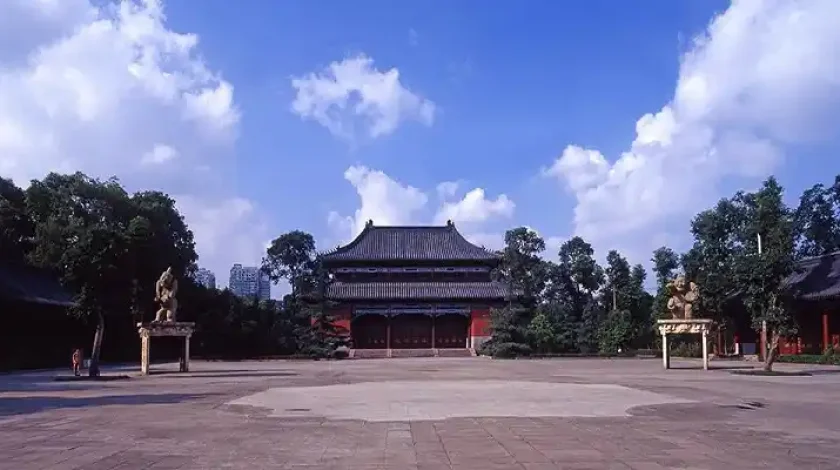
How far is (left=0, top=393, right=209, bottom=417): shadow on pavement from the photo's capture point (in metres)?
19.0

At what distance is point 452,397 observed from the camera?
71.7 feet

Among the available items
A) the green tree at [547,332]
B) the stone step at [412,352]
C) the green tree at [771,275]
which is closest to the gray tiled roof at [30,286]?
the stone step at [412,352]

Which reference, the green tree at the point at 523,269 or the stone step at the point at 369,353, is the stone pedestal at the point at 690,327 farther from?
the stone step at the point at 369,353

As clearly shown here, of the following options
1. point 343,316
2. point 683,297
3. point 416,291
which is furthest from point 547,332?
point 683,297

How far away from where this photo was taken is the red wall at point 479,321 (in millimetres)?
67250

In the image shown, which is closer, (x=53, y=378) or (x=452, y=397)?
(x=452, y=397)

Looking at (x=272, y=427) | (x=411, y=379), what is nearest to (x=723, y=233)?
(x=411, y=379)

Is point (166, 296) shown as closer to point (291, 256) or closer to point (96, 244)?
point (96, 244)

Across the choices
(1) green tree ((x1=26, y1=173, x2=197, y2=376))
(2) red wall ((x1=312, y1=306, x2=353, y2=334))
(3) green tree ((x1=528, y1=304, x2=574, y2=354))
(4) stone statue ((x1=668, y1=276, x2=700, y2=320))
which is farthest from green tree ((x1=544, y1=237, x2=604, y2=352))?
(1) green tree ((x1=26, y1=173, x2=197, y2=376))

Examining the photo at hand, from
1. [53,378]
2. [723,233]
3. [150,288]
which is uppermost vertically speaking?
[723,233]

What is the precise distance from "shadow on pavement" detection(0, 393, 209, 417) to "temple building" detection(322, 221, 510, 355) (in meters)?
44.1

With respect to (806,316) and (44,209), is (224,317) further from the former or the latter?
(806,316)

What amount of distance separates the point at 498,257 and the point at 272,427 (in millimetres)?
54692

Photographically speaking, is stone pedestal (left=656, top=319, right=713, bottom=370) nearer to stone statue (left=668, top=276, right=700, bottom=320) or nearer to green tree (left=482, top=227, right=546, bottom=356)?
stone statue (left=668, top=276, right=700, bottom=320)
